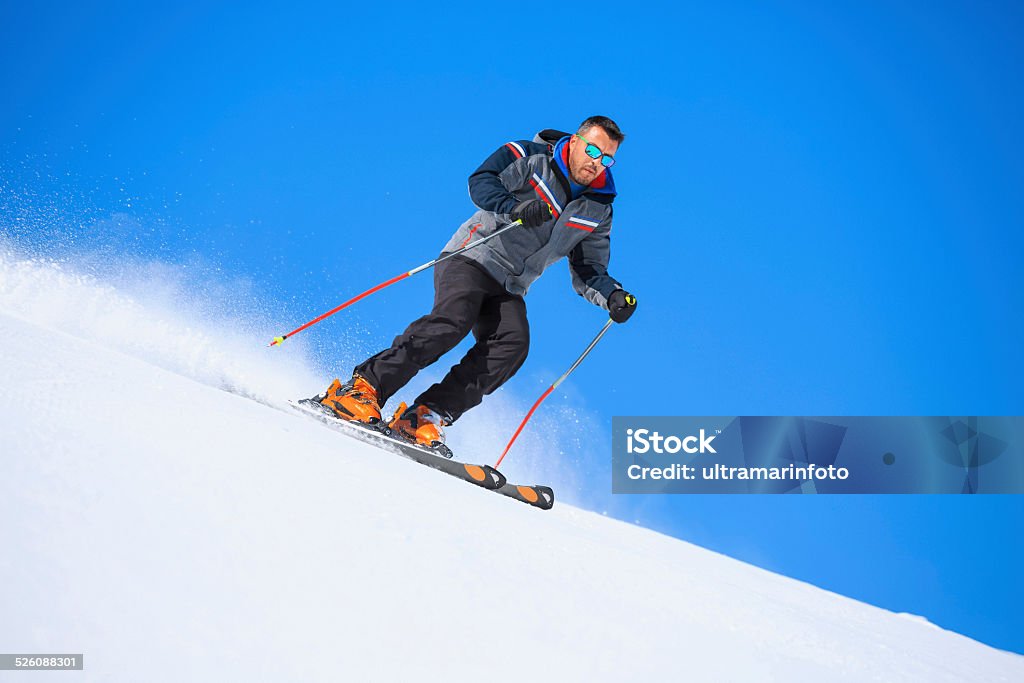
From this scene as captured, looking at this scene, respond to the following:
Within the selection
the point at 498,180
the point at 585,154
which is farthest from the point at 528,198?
the point at 585,154

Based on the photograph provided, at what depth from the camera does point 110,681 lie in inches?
53.1

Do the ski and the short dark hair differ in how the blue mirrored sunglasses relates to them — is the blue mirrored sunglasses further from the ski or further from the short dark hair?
the ski

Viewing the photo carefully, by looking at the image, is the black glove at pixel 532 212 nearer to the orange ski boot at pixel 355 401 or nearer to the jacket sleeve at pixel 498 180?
the jacket sleeve at pixel 498 180

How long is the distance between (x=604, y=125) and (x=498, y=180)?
76 centimetres

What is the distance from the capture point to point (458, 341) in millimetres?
4773

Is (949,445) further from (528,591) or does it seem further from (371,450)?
(528,591)

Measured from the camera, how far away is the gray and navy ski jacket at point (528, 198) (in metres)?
4.99

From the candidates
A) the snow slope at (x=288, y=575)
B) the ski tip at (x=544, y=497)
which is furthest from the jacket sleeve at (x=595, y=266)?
the snow slope at (x=288, y=575)

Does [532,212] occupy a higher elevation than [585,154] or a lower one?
lower

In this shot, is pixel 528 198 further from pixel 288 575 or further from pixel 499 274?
pixel 288 575

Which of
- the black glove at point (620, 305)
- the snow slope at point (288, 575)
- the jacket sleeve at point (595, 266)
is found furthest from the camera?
the jacket sleeve at point (595, 266)

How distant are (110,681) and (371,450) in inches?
93.7

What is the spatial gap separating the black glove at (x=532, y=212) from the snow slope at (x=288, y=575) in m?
2.16

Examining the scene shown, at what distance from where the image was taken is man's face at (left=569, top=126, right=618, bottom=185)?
4898 mm
